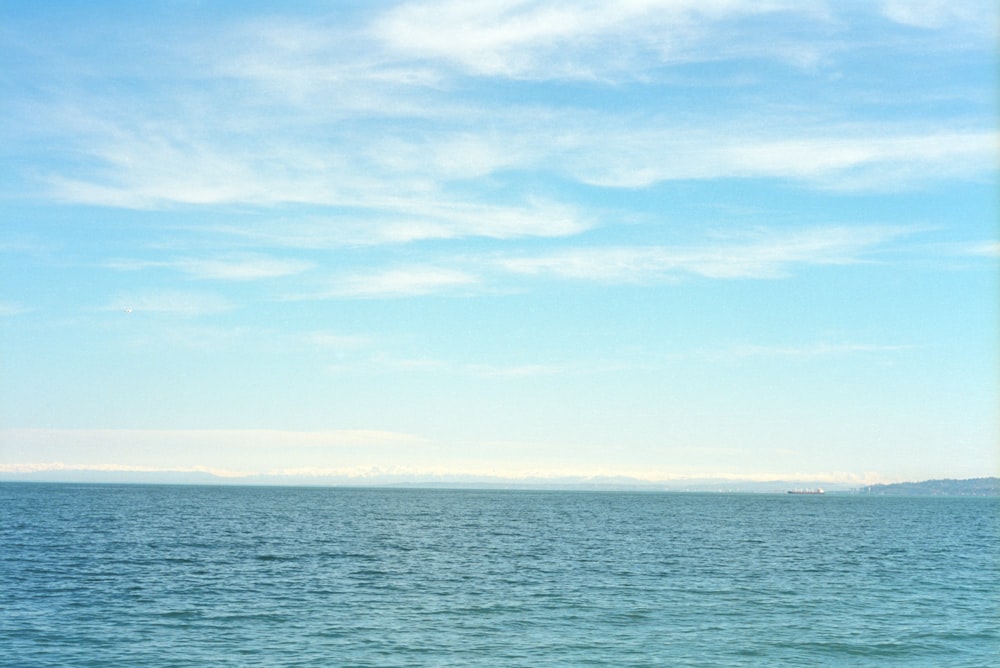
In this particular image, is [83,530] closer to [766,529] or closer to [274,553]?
[274,553]

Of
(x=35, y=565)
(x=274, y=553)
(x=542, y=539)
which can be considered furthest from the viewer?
(x=542, y=539)

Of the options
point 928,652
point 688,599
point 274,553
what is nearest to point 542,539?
point 274,553

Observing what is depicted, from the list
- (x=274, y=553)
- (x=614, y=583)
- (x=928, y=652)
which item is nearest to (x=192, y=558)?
(x=274, y=553)

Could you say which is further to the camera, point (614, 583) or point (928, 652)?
point (614, 583)

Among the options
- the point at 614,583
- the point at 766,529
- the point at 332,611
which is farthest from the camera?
the point at 766,529

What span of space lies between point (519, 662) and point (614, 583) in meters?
24.9

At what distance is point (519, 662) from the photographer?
35969 millimetres

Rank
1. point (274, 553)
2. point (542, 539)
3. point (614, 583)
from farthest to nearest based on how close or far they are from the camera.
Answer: point (542, 539)
point (274, 553)
point (614, 583)

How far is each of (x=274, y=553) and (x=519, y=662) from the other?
160 feet

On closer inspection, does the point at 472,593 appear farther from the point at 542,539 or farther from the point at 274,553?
the point at 542,539

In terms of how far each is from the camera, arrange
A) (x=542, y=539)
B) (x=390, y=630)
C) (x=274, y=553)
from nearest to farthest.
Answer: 1. (x=390, y=630)
2. (x=274, y=553)
3. (x=542, y=539)

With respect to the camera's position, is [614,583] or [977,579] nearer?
[614,583]

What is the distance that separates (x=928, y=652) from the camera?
39094mm

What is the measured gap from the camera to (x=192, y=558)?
73.2 metres
